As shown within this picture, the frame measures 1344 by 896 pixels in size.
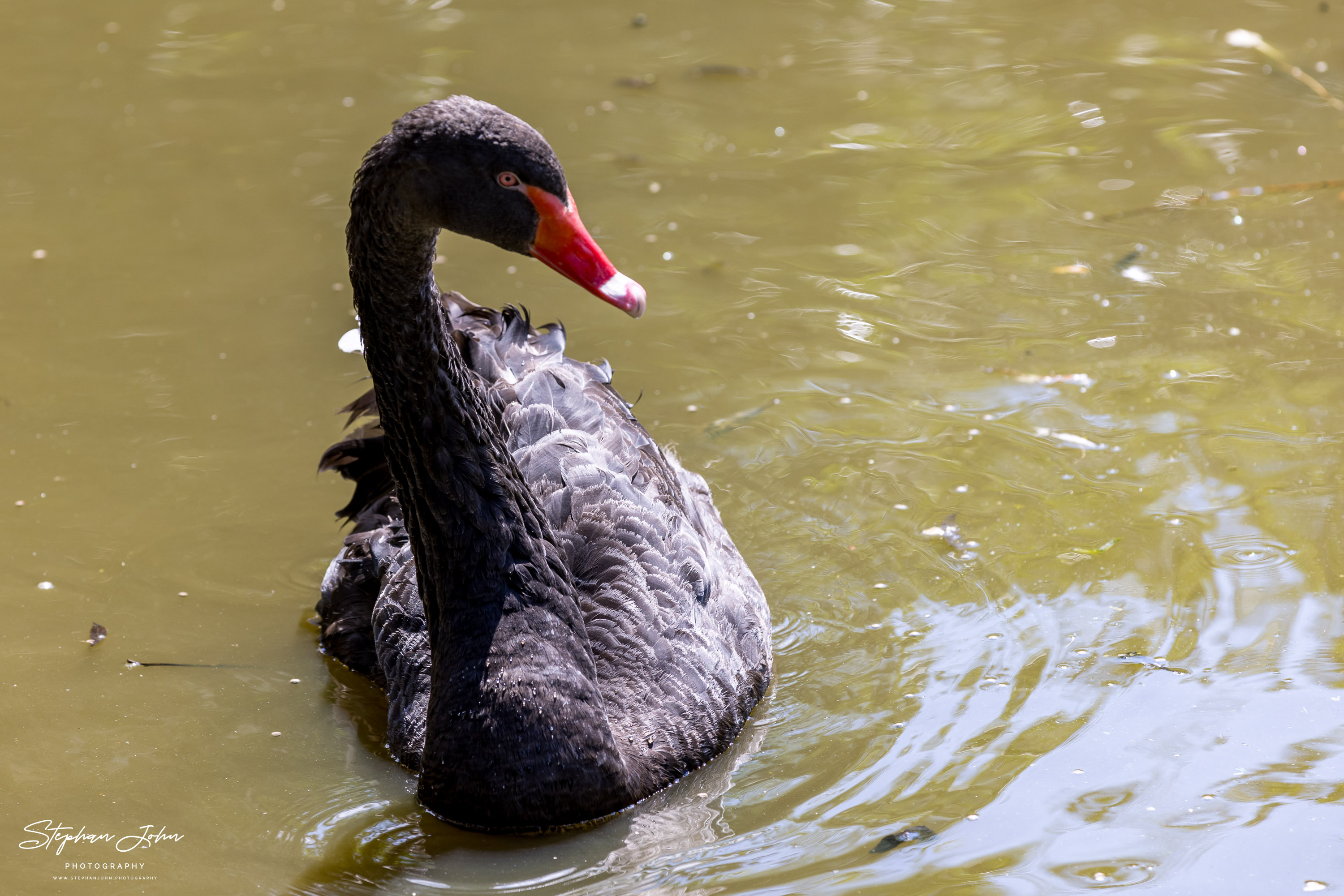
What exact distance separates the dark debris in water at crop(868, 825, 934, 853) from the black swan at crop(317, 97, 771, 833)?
0.78 metres

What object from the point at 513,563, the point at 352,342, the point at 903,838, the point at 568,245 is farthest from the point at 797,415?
the point at 568,245

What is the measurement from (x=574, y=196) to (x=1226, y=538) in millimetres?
4639

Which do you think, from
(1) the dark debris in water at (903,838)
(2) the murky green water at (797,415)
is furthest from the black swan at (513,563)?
(1) the dark debris in water at (903,838)

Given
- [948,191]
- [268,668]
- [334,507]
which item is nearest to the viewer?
[268,668]

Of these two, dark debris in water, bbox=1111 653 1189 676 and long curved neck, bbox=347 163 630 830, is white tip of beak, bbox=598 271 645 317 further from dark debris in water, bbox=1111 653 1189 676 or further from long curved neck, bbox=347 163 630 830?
dark debris in water, bbox=1111 653 1189 676

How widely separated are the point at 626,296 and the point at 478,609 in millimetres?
1241

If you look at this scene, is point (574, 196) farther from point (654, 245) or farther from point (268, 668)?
point (268, 668)

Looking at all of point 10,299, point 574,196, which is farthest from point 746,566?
A: point 10,299

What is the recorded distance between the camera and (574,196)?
9062mm

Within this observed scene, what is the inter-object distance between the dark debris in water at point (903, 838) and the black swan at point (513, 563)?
0.78 metres

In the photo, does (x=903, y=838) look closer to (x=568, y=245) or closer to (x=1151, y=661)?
(x=1151, y=661)

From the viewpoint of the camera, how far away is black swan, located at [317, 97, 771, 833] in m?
4.20

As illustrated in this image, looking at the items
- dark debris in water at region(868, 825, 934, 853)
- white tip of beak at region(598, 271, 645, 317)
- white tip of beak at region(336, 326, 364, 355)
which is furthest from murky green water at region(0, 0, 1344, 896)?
white tip of beak at region(598, 271, 645, 317)

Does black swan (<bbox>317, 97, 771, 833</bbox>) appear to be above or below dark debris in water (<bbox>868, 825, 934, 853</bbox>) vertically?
above
